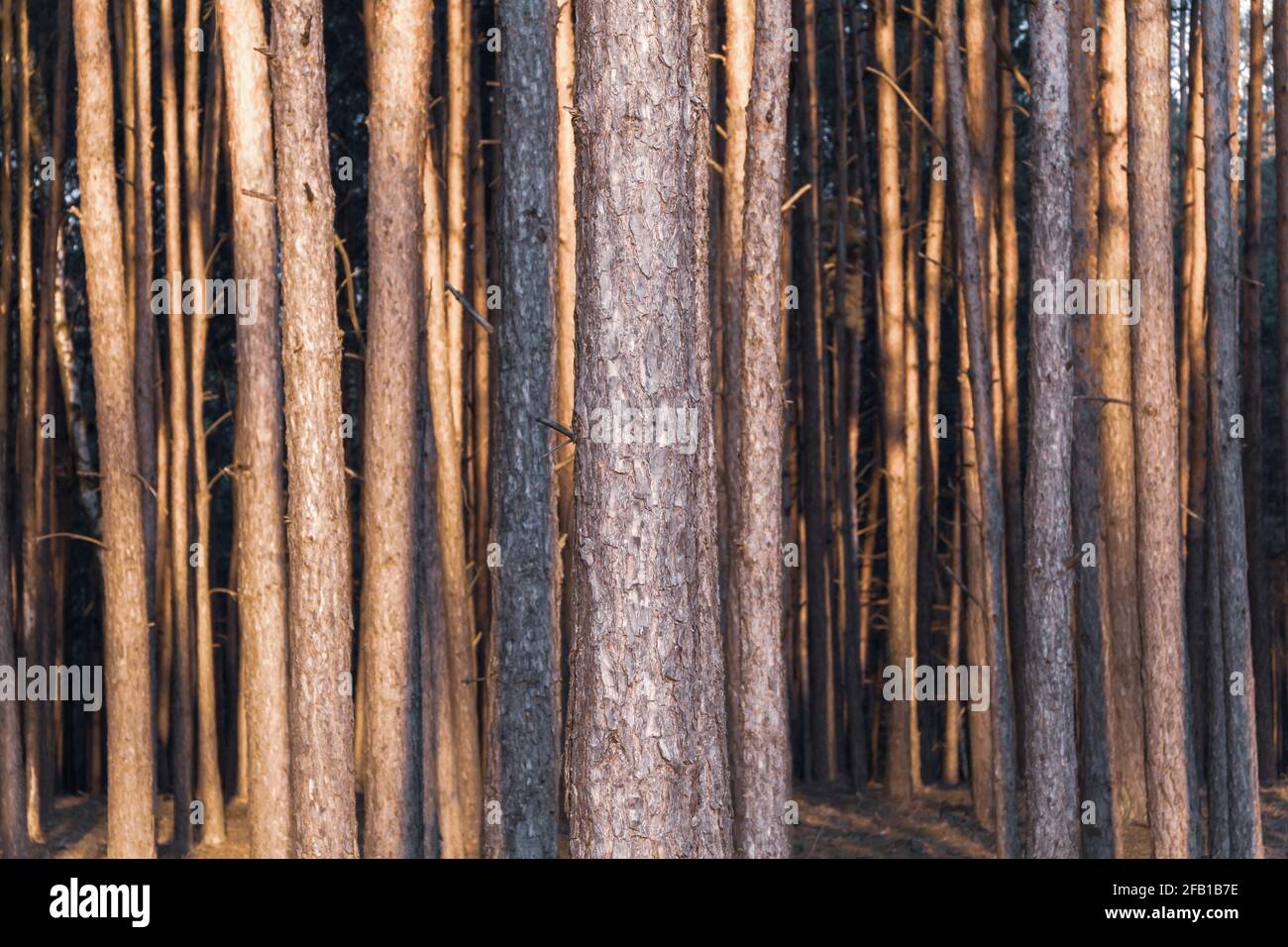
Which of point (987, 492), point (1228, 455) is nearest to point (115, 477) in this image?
point (987, 492)

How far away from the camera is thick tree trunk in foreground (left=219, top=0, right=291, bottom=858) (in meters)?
8.90

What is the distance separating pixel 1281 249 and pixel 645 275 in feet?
32.2

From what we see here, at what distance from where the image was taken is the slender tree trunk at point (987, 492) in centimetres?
1051

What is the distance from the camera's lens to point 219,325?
716 inches

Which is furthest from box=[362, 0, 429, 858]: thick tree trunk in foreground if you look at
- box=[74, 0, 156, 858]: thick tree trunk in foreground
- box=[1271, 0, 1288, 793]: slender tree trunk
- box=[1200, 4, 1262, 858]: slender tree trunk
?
box=[1271, 0, 1288, 793]: slender tree trunk

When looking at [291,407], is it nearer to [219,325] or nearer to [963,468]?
[963,468]

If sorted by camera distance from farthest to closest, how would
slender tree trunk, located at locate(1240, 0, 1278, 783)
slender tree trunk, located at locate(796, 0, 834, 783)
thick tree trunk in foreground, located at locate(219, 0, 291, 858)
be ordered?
slender tree trunk, located at locate(796, 0, 834, 783) → slender tree trunk, located at locate(1240, 0, 1278, 783) → thick tree trunk in foreground, located at locate(219, 0, 291, 858)

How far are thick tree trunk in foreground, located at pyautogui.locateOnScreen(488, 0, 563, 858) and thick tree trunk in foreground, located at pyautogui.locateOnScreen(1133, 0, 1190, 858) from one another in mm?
3692

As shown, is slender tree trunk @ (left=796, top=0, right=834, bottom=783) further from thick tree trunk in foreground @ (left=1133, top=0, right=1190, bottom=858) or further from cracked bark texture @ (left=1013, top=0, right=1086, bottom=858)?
cracked bark texture @ (left=1013, top=0, right=1086, bottom=858)

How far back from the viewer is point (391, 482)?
29.4 ft

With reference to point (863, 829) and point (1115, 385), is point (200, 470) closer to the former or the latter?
point (863, 829)

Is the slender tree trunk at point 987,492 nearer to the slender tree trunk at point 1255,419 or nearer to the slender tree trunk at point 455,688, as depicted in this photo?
the slender tree trunk at point 455,688

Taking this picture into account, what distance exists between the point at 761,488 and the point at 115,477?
4462mm
